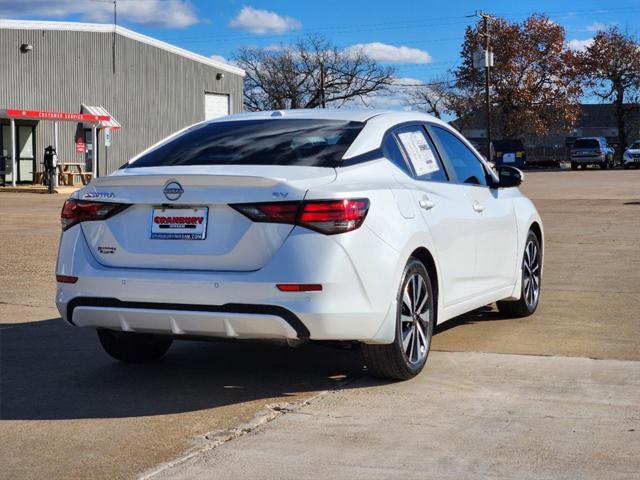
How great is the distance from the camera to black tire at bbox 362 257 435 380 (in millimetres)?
5801

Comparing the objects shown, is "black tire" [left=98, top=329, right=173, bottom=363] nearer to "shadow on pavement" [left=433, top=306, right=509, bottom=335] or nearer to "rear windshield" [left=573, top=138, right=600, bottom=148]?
"shadow on pavement" [left=433, top=306, right=509, bottom=335]

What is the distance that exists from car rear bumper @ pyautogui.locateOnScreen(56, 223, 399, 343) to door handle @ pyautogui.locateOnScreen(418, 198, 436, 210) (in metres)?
0.62

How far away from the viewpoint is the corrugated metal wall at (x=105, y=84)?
1681 inches

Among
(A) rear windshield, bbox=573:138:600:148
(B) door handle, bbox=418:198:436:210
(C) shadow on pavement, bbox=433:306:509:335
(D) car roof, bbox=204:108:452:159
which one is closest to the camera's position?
(D) car roof, bbox=204:108:452:159

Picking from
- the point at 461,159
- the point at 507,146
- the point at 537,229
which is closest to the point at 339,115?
the point at 461,159

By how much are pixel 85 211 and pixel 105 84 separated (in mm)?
41456

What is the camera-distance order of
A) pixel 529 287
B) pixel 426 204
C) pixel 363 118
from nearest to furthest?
pixel 426 204
pixel 363 118
pixel 529 287

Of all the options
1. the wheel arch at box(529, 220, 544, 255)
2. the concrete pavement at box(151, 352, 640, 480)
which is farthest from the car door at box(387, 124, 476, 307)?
the wheel arch at box(529, 220, 544, 255)

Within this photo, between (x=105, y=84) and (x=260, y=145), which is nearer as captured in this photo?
(x=260, y=145)

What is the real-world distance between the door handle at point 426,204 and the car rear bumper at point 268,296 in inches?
24.4

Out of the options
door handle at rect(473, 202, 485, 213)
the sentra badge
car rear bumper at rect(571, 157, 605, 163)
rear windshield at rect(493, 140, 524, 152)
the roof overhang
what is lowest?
door handle at rect(473, 202, 485, 213)

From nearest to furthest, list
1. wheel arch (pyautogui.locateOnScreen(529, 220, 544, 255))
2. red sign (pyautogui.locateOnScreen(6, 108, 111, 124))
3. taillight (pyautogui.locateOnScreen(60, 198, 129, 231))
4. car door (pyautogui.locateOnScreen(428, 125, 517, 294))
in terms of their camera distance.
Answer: taillight (pyautogui.locateOnScreen(60, 198, 129, 231)) → car door (pyautogui.locateOnScreen(428, 125, 517, 294)) → wheel arch (pyautogui.locateOnScreen(529, 220, 544, 255)) → red sign (pyautogui.locateOnScreen(6, 108, 111, 124))

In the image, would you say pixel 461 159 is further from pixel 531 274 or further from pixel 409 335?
pixel 409 335

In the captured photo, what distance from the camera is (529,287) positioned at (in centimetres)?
831
